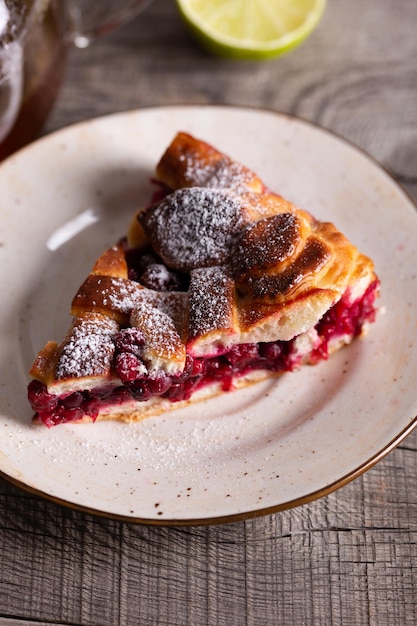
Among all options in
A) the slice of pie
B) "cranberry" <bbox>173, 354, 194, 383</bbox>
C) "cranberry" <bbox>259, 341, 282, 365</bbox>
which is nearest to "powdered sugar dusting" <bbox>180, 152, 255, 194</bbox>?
the slice of pie

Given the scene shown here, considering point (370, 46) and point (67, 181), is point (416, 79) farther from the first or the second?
point (67, 181)

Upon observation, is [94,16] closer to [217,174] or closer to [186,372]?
[217,174]

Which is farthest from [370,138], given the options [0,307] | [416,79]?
[0,307]

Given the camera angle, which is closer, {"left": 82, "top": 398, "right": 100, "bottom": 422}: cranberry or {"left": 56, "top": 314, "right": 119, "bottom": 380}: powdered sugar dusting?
{"left": 56, "top": 314, "right": 119, "bottom": 380}: powdered sugar dusting

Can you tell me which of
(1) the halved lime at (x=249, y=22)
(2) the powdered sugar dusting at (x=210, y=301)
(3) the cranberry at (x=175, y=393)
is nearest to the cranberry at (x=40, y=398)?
(3) the cranberry at (x=175, y=393)

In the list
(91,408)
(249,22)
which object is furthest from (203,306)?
(249,22)

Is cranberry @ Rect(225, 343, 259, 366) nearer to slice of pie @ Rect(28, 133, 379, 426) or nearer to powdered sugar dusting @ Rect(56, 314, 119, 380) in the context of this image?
slice of pie @ Rect(28, 133, 379, 426)
